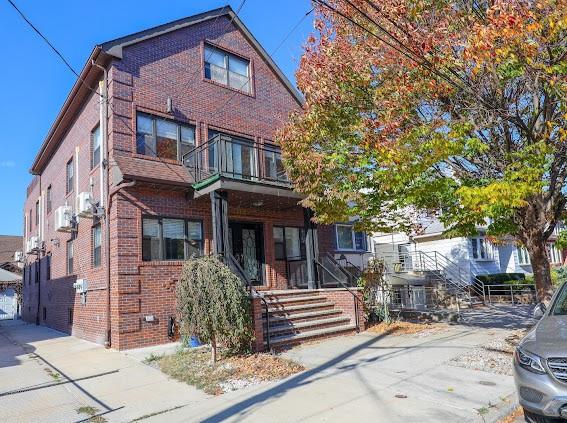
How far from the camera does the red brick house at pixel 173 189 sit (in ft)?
35.1

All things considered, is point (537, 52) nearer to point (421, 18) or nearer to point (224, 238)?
point (421, 18)

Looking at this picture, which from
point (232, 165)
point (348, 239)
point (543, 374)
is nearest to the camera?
point (543, 374)

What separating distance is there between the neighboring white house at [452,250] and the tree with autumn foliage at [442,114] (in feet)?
39.4

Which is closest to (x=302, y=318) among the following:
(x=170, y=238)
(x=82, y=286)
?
(x=170, y=238)

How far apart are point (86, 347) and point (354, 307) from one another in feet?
22.3

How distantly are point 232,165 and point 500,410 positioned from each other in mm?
9700

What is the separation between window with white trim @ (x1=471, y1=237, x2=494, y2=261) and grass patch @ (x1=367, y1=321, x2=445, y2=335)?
13015 mm

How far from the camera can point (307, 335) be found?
32.8 ft

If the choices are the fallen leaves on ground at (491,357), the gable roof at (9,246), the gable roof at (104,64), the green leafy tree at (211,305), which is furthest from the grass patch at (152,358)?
the gable roof at (9,246)

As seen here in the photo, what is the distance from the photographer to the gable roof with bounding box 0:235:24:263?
114ft

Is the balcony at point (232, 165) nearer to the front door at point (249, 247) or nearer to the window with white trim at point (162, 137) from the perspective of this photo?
the window with white trim at point (162, 137)

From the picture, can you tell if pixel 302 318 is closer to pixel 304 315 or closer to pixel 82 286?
pixel 304 315

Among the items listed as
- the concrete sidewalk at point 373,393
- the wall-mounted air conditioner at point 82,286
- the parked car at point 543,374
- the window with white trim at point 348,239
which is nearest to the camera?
the parked car at point 543,374

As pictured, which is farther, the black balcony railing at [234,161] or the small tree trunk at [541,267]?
the black balcony railing at [234,161]
